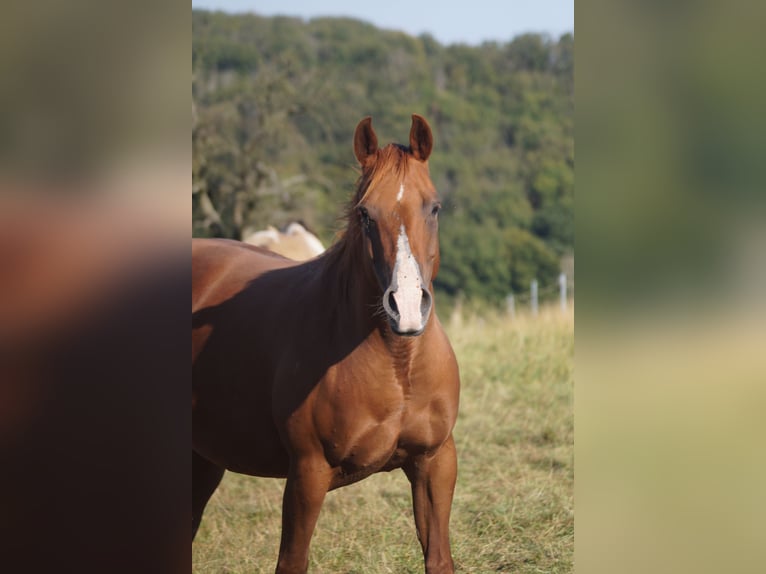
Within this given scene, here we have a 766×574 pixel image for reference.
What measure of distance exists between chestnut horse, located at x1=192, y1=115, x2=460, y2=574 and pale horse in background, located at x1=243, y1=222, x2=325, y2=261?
11.8 feet

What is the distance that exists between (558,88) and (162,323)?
4410cm

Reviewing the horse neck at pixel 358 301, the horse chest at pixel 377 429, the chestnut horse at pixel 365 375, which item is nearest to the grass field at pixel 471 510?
the chestnut horse at pixel 365 375

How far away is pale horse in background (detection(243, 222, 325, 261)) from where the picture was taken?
673 cm

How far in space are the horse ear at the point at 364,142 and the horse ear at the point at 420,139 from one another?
0.13 metres

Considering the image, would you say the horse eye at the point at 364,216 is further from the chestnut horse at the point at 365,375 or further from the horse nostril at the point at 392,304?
the horse nostril at the point at 392,304

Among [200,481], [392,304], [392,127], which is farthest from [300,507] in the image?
[392,127]

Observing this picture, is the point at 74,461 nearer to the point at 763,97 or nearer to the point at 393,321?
the point at 763,97

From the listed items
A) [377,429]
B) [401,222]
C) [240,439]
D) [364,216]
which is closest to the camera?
[401,222]

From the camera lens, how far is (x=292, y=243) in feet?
22.4

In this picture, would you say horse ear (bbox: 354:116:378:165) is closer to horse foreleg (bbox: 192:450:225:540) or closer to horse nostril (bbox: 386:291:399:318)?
horse nostril (bbox: 386:291:399:318)

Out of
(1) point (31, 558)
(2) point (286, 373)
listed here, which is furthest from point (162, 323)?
(2) point (286, 373)

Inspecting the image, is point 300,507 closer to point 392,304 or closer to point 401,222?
point 392,304

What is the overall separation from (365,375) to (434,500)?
21.0 inches

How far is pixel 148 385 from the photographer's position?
120cm
